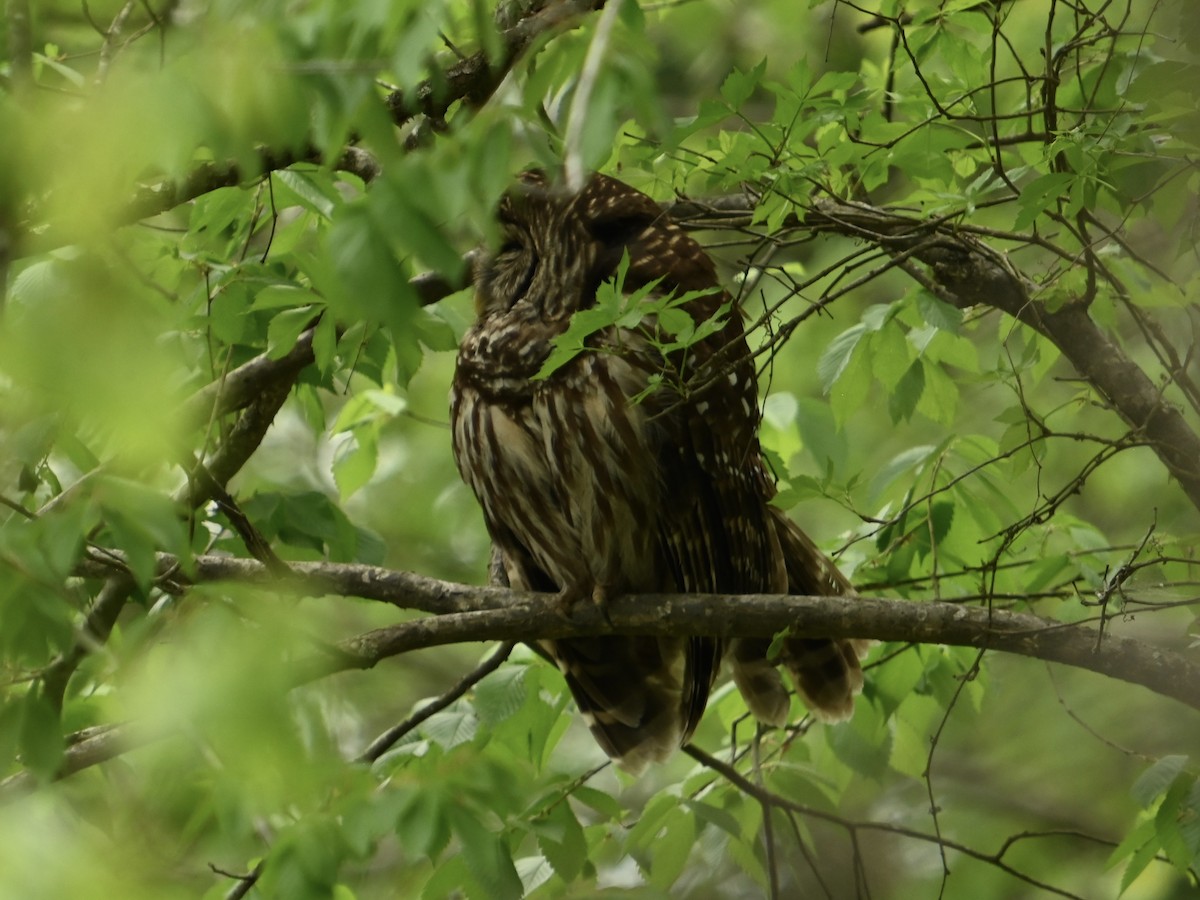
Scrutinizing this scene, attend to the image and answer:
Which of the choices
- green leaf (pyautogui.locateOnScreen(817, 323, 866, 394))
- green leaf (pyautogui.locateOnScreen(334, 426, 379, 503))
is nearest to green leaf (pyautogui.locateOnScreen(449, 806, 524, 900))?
green leaf (pyautogui.locateOnScreen(817, 323, 866, 394))

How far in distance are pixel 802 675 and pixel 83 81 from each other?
2.39 m

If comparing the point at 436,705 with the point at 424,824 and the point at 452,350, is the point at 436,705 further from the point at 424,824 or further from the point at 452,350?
the point at 424,824

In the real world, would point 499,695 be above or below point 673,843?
above

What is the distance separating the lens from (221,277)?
3.28m

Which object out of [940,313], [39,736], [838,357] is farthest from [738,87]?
[39,736]

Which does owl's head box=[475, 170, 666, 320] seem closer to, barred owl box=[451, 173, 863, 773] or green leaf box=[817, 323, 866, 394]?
barred owl box=[451, 173, 863, 773]

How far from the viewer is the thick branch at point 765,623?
2.83 metres

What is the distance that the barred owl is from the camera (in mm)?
3469

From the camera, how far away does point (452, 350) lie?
363cm

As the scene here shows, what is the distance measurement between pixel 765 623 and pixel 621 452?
2.38 feet

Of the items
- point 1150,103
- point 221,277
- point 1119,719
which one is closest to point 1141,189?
point 1150,103

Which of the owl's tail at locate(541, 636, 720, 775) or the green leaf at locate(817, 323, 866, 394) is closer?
the green leaf at locate(817, 323, 866, 394)

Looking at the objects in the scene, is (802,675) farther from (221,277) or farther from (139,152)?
(139,152)

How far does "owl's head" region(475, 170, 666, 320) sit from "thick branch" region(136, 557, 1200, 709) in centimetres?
87
